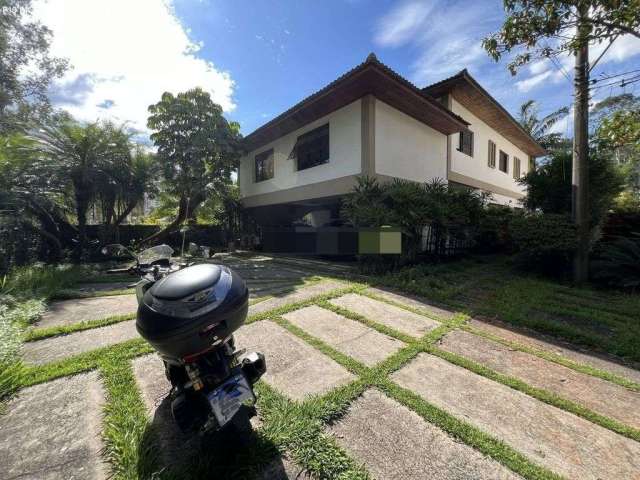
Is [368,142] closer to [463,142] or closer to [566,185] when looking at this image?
[566,185]

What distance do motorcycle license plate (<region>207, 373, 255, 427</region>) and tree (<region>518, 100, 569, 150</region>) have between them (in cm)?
2569

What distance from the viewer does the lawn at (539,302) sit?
10.3ft

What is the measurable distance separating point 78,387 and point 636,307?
725 cm

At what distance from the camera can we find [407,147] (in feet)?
28.1

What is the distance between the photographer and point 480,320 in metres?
3.65

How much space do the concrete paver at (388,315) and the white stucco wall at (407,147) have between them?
4478 millimetres

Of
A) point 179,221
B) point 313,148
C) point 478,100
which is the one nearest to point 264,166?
point 313,148

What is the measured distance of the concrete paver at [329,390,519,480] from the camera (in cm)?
145

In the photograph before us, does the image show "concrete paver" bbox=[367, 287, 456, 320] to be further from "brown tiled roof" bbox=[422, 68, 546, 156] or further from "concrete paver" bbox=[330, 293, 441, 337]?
"brown tiled roof" bbox=[422, 68, 546, 156]

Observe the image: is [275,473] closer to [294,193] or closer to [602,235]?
[294,193]

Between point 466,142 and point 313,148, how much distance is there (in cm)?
723

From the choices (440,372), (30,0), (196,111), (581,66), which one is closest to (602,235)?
(581,66)

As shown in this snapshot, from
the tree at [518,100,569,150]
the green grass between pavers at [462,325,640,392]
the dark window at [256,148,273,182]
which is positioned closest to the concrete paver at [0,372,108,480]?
the green grass between pavers at [462,325,640,392]

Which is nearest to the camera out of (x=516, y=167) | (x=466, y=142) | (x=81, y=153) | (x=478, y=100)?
(x=81, y=153)
